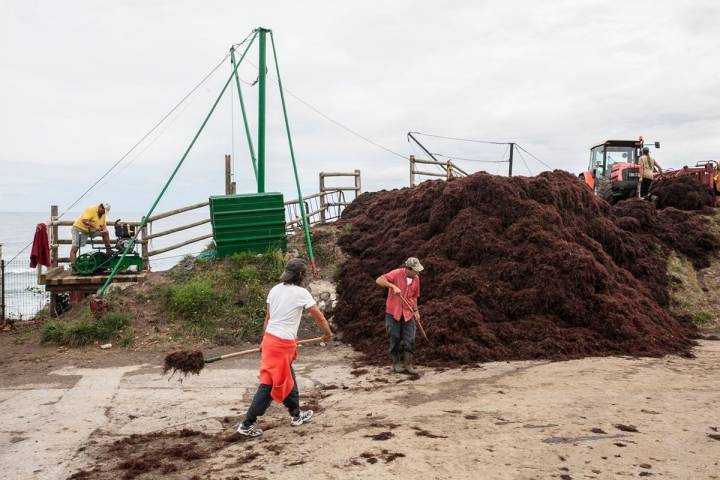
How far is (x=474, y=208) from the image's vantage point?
10.7m

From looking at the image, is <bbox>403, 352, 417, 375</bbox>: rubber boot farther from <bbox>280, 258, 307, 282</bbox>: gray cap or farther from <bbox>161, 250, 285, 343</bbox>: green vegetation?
<bbox>161, 250, 285, 343</bbox>: green vegetation

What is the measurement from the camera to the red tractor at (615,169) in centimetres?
1666

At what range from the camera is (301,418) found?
18.1 feet

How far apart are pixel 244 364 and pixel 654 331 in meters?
6.47

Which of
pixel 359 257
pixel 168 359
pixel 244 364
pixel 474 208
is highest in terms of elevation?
pixel 474 208

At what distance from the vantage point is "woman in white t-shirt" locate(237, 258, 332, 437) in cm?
514

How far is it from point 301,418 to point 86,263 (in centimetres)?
842

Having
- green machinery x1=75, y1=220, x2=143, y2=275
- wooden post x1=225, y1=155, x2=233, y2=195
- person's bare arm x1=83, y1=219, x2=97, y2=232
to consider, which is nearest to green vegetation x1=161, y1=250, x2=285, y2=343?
green machinery x1=75, y1=220, x2=143, y2=275

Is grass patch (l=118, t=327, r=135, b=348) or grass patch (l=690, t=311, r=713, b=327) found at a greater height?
grass patch (l=690, t=311, r=713, b=327)

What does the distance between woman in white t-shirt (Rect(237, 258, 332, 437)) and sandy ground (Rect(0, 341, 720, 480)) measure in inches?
11.6

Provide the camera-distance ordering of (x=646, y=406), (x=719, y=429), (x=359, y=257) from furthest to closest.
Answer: (x=359, y=257) → (x=646, y=406) → (x=719, y=429)

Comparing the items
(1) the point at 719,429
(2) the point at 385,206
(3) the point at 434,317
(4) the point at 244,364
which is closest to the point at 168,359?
(4) the point at 244,364

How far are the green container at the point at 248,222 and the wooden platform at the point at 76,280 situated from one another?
1.94m

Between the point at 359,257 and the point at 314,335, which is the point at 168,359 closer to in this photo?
the point at 314,335
